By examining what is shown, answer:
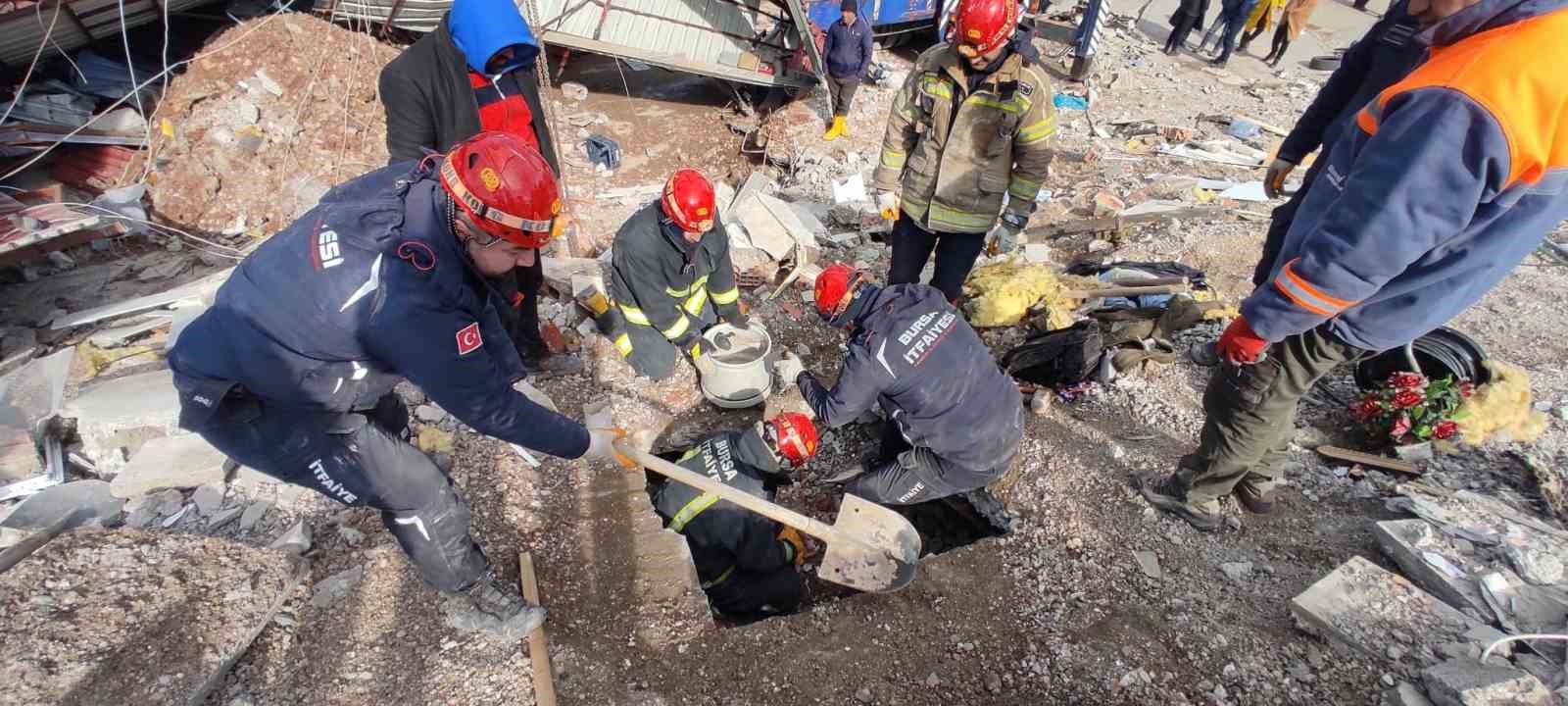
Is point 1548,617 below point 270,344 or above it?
below

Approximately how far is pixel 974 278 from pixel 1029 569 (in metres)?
2.26

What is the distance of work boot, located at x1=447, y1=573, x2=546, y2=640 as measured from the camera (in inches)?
107

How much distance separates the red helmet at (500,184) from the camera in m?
1.93

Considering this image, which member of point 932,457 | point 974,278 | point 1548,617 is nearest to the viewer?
point 1548,617

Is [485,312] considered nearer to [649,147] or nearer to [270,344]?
[270,344]

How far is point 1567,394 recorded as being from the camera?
3.38 m

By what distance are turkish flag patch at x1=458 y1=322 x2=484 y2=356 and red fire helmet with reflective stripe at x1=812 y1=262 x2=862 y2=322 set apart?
1489 mm

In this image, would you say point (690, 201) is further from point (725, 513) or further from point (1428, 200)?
point (1428, 200)

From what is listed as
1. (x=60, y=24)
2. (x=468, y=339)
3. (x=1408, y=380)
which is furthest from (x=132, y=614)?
(x=60, y=24)

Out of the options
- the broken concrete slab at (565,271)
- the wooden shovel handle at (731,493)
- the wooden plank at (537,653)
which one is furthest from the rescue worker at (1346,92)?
the broken concrete slab at (565,271)

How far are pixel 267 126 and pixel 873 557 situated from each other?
22.6 ft

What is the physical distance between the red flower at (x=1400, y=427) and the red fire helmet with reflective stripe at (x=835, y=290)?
2715 mm

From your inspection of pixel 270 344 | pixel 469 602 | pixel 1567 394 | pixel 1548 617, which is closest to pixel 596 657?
pixel 469 602

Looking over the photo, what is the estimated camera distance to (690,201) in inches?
Result: 141
